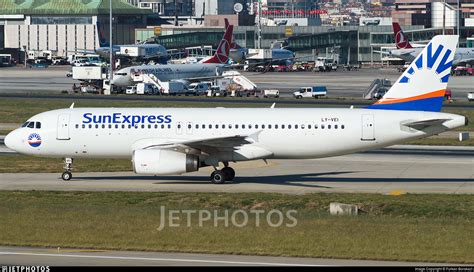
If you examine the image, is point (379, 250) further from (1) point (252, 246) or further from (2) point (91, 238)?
(2) point (91, 238)

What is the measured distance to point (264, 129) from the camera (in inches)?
2085

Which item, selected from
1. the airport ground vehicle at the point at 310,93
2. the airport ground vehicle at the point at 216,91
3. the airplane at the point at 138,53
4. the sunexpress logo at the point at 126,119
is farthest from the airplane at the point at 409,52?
the sunexpress logo at the point at 126,119

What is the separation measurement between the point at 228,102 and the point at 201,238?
7403 cm

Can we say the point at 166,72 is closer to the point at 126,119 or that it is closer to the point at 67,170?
the point at 67,170

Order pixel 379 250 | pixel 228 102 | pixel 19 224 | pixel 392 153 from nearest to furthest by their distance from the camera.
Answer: pixel 379 250 < pixel 19 224 < pixel 392 153 < pixel 228 102

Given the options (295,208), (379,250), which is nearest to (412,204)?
(295,208)

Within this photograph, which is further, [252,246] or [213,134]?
[213,134]

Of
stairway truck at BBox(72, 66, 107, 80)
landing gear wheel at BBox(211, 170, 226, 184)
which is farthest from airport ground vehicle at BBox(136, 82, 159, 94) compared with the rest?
landing gear wheel at BBox(211, 170, 226, 184)

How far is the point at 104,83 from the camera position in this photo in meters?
132

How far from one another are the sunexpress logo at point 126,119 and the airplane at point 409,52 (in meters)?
129

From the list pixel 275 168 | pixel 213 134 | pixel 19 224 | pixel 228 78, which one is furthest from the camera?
pixel 228 78

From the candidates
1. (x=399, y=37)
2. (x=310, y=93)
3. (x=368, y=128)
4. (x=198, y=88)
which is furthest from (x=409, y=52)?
(x=368, y=128)

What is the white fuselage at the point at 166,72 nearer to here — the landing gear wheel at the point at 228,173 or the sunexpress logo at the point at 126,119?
the sunexpress logo at the point at 126,119

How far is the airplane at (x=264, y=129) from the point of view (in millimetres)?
52688
